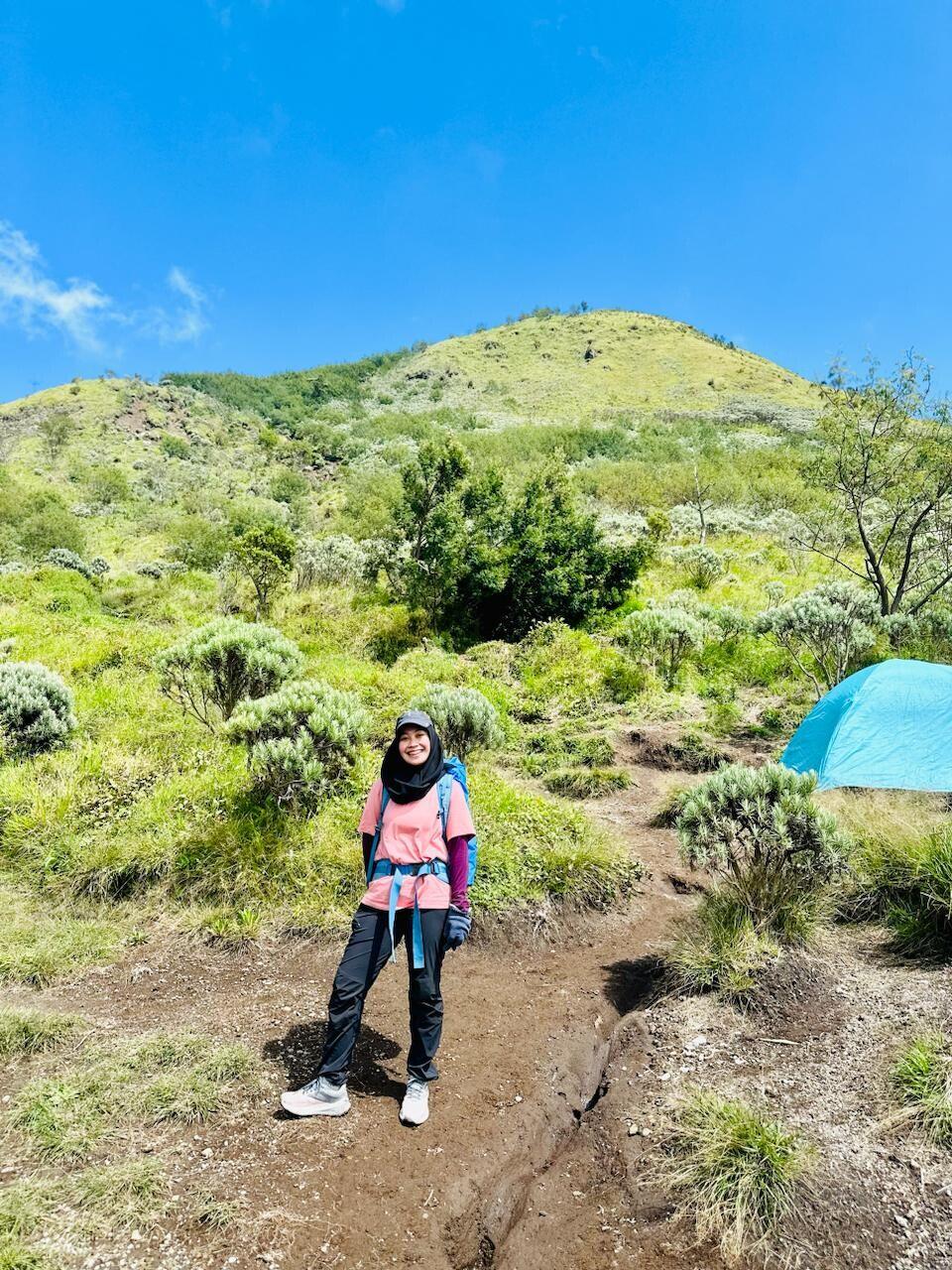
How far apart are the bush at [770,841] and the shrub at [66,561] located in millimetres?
20290

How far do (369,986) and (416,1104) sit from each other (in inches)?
26.4

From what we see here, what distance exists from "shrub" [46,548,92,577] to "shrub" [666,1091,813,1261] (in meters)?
21.3

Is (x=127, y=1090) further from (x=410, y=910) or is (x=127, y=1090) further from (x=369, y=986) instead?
(x=410, y=910)

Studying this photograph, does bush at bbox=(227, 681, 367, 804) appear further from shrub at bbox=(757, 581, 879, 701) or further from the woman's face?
shrub at bbox=(757, 581, 879, 701)

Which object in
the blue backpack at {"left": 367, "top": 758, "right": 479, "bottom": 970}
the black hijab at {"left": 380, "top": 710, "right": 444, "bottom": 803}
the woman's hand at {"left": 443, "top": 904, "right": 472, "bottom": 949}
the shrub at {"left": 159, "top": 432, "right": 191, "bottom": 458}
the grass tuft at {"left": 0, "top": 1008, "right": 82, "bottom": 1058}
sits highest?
the shrub at {"left": 159, "top": 432, "right": 191, "bottom": 458}

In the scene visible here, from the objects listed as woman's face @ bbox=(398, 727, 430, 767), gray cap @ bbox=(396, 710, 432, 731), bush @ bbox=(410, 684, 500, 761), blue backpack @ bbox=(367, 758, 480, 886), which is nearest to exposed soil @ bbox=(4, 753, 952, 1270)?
blue backpack @ bbox=(367, 758, 480, 886)

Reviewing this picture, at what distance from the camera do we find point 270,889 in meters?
5.36

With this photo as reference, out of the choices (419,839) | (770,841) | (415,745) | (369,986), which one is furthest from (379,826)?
(770,841)

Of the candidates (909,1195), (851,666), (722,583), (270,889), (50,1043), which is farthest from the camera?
(722,583)

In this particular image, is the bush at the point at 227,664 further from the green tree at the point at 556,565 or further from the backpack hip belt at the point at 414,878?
the green tree at the point at 556,565

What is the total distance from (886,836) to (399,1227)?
173 inches

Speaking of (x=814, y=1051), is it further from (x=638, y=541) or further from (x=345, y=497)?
(x=345, y=497)

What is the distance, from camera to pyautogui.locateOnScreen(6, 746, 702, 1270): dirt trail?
8.50 ft

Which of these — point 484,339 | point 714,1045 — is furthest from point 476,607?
point 484,339
